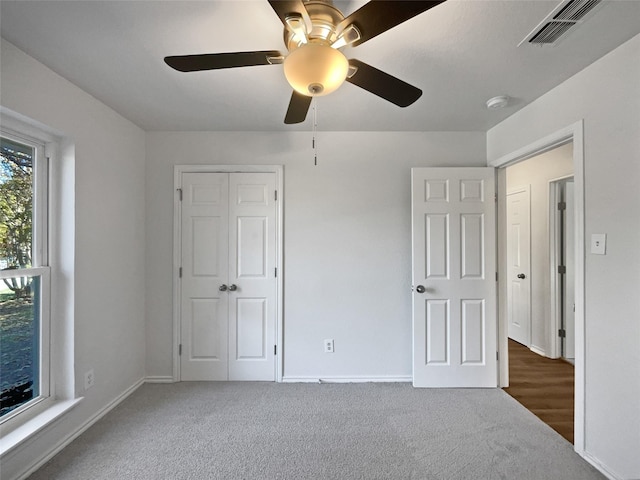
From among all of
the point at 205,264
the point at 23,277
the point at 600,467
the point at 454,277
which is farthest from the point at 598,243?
the point at 23,277

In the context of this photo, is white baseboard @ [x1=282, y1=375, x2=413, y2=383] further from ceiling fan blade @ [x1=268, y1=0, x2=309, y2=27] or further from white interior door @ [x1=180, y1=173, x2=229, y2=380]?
ceiling fan blade @ [x1=268, y1=0, x2=309, y2=27]

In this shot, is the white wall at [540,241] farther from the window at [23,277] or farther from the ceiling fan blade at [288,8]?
the window at [23,277]

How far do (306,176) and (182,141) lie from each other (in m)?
1.23

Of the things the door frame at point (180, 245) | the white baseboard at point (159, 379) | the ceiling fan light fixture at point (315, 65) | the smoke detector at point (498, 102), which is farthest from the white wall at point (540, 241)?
the white baseboard at point (159, 379)

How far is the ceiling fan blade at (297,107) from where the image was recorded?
1493 mm

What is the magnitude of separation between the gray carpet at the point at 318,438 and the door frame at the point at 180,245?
1.01 feet

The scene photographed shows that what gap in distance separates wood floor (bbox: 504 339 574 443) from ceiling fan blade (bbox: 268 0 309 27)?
2901mm

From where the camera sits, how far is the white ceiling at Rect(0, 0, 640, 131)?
131cm

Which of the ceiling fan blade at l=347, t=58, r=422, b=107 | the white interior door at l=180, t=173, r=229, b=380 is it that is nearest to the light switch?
the ceiling fan blade at l=347, t=58, r=422, b=107

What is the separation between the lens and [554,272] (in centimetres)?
325

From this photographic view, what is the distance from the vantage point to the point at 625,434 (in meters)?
1.51

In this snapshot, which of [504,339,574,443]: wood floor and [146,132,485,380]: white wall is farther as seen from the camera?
[146,132,485,380]: white wall

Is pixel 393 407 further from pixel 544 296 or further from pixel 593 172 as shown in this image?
pixel 544 296

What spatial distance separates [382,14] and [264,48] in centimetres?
80
